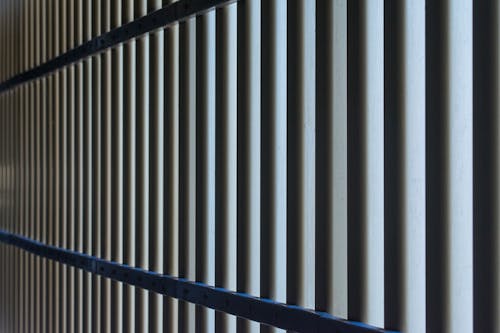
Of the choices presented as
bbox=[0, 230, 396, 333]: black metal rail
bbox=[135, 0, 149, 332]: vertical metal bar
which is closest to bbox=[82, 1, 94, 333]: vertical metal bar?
bbox=[0, 230, 396, 333]: black metal rail

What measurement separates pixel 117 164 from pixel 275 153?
1.33 meters

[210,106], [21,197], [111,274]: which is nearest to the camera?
[210,106]

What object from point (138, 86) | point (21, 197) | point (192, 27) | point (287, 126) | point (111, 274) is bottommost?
point (111, 274)

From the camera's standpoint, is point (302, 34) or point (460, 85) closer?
point (460, 85)

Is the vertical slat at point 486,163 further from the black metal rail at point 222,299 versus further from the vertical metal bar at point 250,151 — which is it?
the vertical metal bar at point 250,151

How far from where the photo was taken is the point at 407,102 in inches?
85.0

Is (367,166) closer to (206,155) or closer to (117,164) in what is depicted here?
(206,155)

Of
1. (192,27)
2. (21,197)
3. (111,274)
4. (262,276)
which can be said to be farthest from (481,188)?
(21,197)

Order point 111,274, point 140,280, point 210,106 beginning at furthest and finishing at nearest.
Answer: point 111,274, point 140,280, point 210,106

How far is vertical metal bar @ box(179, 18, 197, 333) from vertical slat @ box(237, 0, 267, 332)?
40cm

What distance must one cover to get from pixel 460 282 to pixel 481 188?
1.00ft

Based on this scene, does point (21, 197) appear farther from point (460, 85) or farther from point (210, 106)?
point (460, 85)

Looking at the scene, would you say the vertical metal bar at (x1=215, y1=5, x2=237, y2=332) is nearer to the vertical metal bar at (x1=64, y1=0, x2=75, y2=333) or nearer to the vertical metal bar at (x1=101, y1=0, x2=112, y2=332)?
the vertical metal bar at (x1=101, y1=0, x2=112, y2=332)

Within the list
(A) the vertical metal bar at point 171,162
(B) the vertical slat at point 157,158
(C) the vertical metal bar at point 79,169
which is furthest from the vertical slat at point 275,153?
(C) the vertical metal bar at point 79,169
